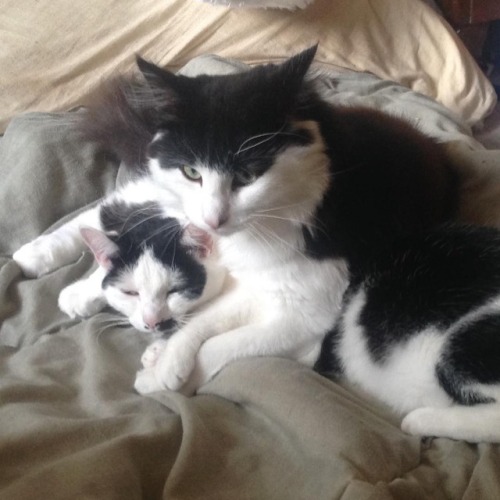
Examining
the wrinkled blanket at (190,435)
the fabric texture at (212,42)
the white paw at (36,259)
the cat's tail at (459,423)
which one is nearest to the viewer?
the wrinkled blanket at (190,435)

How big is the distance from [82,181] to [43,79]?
0.52 meters

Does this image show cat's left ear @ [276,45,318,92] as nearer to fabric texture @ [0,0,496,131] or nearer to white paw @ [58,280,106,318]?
white paw @ [58,280,106,318]

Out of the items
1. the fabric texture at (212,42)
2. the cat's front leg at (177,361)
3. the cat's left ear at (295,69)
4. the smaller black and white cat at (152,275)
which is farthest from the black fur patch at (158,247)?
the fabric texture at (212,42)

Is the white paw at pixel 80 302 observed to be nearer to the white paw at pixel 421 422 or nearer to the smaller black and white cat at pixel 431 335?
the smaller black and white cat at pixel 431 335

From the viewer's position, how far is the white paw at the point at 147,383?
3.52 feet

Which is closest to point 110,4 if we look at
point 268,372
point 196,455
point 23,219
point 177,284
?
point 23,219

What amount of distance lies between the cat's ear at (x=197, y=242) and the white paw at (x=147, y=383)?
0.28 m

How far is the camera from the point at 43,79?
1837 millimetres

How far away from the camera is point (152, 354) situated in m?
1.16

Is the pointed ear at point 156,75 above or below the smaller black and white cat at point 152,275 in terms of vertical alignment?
above

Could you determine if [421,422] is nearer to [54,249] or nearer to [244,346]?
[244,346]

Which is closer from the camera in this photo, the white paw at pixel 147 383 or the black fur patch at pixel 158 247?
the white paw at pixel 147 383

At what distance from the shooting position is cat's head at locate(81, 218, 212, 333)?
1195 millimetres

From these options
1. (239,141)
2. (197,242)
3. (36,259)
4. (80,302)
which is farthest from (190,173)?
(36,259)
